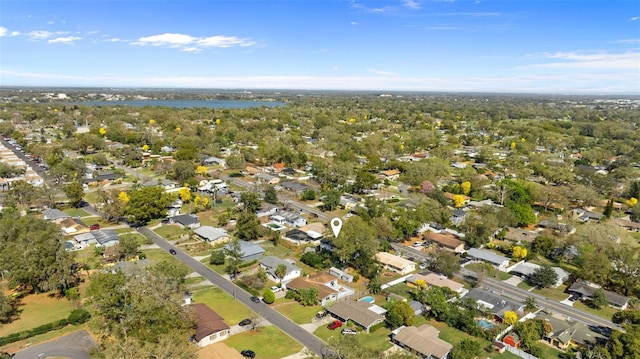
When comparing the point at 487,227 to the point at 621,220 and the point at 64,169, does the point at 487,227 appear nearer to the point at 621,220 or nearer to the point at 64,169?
the point at 621,220

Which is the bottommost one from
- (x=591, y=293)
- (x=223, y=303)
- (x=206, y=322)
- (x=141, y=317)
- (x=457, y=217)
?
(x=223, y=303)

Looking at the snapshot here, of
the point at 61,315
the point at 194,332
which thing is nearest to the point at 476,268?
the point at 194,332

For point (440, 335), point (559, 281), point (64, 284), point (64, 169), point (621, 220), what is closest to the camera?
point (440, 335)

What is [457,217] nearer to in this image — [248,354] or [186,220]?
[186,220]

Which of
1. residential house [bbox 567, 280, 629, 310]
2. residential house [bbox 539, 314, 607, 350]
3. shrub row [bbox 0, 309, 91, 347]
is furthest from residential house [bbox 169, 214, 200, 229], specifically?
residential house [bbox 567, 280, 629, 310]

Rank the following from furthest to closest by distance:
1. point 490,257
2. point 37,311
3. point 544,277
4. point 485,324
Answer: point 490,257 < point 544,277 < point 37,311 < point 485,324

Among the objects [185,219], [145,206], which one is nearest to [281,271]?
[185,219]
